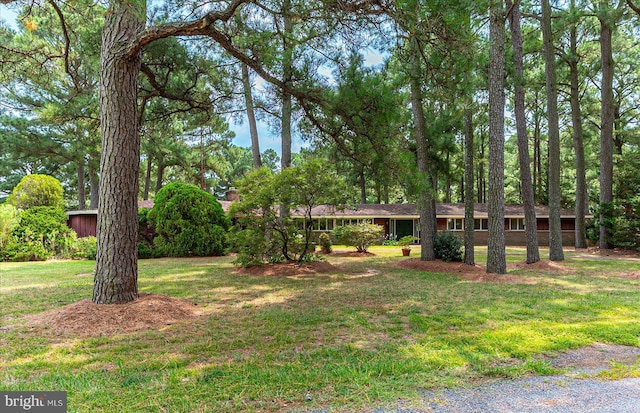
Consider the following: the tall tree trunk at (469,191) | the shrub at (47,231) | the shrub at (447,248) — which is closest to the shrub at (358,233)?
the shrub at (447,248)

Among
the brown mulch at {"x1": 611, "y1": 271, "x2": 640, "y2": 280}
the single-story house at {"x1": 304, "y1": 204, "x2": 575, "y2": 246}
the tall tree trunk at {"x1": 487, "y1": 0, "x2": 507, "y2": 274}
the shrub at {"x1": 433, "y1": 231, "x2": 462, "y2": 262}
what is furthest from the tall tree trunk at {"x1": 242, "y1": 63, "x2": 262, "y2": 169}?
the brown mulch at {"x1": 611, "y1": 271, "x2": 640, "y2": 280}

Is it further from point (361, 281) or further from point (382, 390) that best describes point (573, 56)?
point (382, 390)

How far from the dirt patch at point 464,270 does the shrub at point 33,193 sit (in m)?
14.3

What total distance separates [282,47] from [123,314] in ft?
15.0

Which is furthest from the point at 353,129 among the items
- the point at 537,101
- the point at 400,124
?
the point at 537,101

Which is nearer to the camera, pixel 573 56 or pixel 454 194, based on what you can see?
pixel 573 56

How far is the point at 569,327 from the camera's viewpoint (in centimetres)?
410

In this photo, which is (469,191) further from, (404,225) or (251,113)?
(404,225)

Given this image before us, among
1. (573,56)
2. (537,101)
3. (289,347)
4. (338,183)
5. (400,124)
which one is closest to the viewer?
(289,347)

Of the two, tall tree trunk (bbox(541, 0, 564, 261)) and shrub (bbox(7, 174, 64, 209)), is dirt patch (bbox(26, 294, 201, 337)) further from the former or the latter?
shrub (bbox(7, 174, 64, 209))

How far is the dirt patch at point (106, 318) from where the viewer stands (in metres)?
3.94

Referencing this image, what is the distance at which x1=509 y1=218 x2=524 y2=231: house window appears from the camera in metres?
23.0

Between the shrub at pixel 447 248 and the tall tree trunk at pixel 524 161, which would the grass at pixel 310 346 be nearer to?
the tall tree trunk at pixel 524 161

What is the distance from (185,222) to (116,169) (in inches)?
381
